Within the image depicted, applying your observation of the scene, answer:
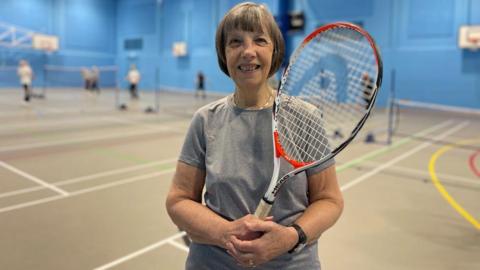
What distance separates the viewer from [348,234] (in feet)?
14.0

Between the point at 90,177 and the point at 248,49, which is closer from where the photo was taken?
the point at 248,49

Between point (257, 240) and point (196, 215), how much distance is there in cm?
29

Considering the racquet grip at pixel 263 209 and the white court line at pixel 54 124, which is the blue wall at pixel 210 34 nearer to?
the white court line at pixel 54 124

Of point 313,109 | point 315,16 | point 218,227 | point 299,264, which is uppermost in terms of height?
point 315,16

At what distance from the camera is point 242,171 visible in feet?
4.95

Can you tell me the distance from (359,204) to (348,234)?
1.06 meters

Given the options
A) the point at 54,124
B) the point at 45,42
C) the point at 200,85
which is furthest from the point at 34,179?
the point at 45,42

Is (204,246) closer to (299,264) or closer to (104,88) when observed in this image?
(299,264)

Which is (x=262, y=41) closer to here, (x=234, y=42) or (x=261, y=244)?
(x=234, y=42)

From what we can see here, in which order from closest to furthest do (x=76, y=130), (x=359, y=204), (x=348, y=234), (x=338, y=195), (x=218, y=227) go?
1. (x=218, y=227)
2. (x=338, y=195)
3. (x=348, y=234)
4. (x=359, y=204)
5. (x=76, y=130)

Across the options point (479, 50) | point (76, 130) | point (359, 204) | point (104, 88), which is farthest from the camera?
point (104, 88)

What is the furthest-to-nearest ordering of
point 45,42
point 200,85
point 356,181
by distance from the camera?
point 45,42 < point 200,85 < point 356,181

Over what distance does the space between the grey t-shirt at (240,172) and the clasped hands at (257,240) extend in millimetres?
159

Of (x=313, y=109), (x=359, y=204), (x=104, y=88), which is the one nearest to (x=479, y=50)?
(x=359, y=204)
